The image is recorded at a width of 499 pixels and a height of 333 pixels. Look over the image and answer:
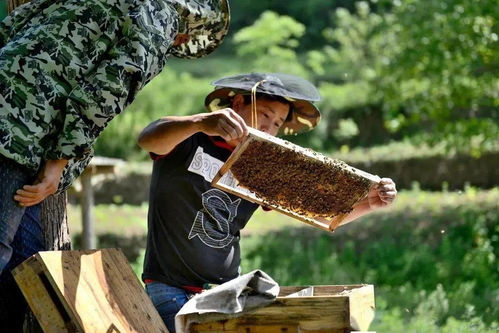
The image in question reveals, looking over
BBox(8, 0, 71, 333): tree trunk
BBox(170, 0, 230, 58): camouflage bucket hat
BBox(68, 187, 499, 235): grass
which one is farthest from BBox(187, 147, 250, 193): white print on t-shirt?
BBox(68, 187, 499, 235): grass

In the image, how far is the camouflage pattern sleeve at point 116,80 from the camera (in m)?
4.07

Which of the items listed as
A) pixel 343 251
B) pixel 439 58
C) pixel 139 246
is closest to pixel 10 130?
pixel 439 58

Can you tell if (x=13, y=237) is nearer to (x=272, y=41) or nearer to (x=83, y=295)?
(x=83, y=295)

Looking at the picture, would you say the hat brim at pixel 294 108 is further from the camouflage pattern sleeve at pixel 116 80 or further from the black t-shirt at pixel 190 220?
the camouflage pattern sleeve at pixel 116 80

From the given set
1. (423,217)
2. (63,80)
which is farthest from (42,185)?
(423,217)

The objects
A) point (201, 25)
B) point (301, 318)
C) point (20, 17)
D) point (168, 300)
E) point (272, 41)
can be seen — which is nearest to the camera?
point (301, 318)

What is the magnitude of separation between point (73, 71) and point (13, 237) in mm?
801

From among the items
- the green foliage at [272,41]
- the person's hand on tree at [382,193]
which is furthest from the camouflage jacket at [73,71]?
the green foliage at [272,41]

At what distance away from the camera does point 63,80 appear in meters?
4.14

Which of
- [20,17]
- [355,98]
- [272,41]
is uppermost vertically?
[20,17]

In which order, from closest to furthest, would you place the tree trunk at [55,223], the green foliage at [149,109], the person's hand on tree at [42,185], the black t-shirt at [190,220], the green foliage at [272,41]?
the person's hand on tree at [42,185] → the black t-shirt at [190,220] → the tree trunk at [55,223] → the green foliage at [149,109] → the green foliage at [272,41]

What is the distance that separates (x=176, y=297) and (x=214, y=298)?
70 cm

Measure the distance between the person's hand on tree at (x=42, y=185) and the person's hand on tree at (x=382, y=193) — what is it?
175 centimetres

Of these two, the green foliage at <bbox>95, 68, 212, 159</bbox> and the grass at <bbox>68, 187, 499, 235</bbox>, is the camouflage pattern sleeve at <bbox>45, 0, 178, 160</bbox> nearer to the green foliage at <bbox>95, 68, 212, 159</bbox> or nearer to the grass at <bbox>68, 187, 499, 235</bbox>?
the grass at <bbox>68, 187, 499, 235</bbox>
